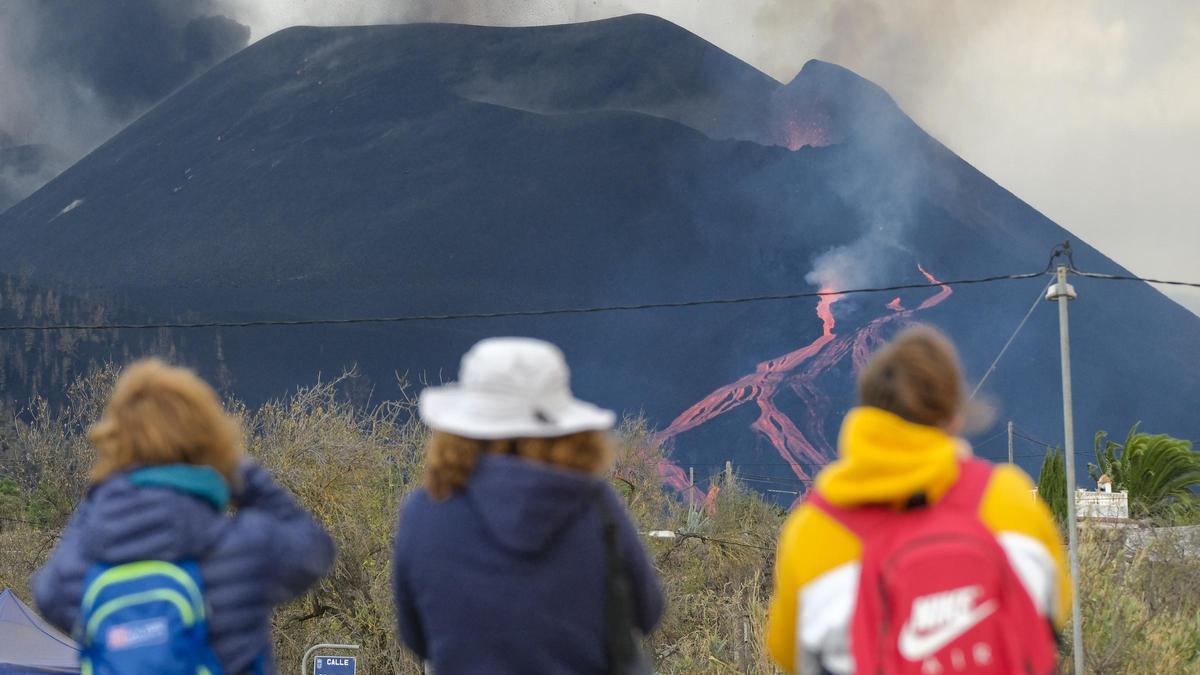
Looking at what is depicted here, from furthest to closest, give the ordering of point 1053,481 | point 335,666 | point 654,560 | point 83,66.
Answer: point 83,66 < point 1053,481 < point 654,560 < point 335,666

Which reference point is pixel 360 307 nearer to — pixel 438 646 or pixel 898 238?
pixel 898 238

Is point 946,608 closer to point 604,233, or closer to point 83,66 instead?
point 604,233

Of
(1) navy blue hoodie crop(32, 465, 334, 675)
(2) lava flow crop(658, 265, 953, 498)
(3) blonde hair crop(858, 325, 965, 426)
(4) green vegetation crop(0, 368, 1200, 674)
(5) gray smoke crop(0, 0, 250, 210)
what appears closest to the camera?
(3) blonde hair crop(858, 325, 965, 426)

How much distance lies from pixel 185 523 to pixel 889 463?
1393mm

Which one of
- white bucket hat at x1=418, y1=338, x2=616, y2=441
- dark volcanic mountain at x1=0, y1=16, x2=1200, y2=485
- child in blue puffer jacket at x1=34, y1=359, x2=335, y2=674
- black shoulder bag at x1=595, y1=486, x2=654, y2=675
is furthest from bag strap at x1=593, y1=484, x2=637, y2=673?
dark volcanic mountain at x1=0, y1=16, x2=1200, y2=485

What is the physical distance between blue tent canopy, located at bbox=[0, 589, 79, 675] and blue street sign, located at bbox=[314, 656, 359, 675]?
3.77m

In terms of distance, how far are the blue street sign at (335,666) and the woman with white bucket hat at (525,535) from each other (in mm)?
7624

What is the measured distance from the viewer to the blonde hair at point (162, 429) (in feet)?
9.40

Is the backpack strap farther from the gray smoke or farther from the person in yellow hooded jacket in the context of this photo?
the gray smoke

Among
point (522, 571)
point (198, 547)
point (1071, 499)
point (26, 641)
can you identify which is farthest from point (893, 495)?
point (26, 641)

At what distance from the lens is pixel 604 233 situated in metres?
147

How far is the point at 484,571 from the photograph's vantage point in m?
2.75

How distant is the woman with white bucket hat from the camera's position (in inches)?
106

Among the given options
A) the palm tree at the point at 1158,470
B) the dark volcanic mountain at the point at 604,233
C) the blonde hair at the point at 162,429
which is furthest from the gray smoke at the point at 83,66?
the blonde hair at the point at 162,429
